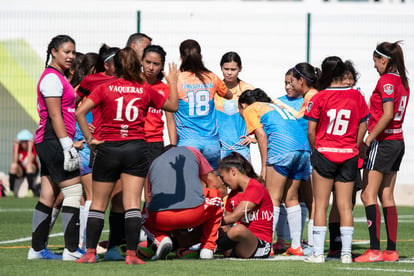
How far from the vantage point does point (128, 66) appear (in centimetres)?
754

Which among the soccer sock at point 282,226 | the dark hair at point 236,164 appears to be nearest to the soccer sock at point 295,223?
the soccer sock at point 282,226

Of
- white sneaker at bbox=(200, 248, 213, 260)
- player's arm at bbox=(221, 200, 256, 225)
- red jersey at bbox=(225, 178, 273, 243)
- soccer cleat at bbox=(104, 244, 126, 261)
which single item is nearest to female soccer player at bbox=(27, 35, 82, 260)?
soccer cleat at bbox=(104, 244, 126, 261)

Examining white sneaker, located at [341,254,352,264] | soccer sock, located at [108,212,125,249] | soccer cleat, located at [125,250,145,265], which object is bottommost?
white sneaker, located at [341,254,352,264]

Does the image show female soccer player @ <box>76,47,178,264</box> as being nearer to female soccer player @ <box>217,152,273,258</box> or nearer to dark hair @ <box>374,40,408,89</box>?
female soccer player @ <box>217,152,273,258</box>

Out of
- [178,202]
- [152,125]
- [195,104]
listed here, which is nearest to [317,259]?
[178,202]

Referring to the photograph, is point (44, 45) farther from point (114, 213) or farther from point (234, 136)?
point (114, 213)

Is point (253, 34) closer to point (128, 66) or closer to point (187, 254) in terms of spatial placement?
point (187, 254)

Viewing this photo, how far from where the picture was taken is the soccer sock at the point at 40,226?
7988 millimetres

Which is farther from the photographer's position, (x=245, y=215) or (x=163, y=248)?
(x=245, y=215)

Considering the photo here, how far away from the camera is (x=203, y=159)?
845 cm

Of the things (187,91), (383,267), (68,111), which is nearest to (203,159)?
(187,91)

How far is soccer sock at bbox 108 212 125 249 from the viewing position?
8.12m

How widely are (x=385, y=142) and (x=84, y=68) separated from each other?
3.30 m

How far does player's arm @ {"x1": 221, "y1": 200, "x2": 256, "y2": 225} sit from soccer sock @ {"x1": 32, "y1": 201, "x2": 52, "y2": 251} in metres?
1.77
